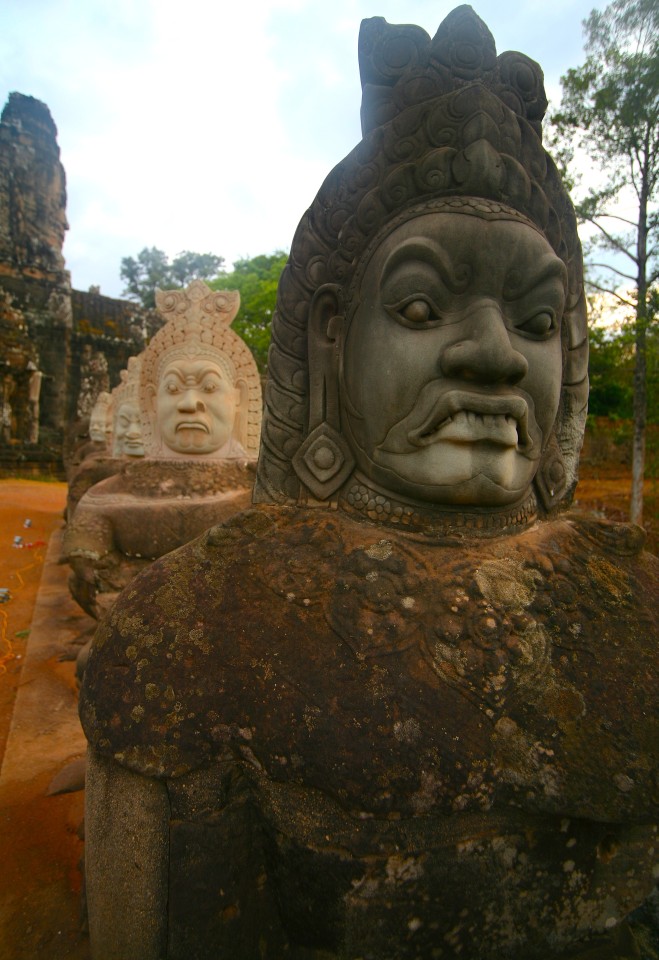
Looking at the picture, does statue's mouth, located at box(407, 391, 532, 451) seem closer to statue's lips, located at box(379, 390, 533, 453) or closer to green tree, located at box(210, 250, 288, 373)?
statue's lips, located at box(379, 390, 533, 453)

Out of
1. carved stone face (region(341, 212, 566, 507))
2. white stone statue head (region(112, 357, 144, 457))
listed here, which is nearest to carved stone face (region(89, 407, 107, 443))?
white stone statue head (region(112, 357, 144, 457))

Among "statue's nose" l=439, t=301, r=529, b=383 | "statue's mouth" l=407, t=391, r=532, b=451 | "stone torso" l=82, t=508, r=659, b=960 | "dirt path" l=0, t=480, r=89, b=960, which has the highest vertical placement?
"statue's nose" l=439, t=301, r=529, b=383

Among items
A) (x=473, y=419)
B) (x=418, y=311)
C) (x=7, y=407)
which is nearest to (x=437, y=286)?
(x=418, y=311)

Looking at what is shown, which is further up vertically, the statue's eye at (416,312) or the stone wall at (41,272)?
the stone wall at (41,272)

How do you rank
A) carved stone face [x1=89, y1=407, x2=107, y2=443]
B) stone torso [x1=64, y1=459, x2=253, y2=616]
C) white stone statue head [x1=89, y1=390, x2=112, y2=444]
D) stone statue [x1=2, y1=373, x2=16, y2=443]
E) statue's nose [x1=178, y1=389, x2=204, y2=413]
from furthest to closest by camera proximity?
stone statue [x1=2, y1=373, x2=16, y2=443], carved stone face [x1=89, y1=407, x2=107, y2=443], white stone statue head [x1=89, y1=390, x2=112, y2=444], statue's nose [x1=178, y1=389, x2=204, y2=413], stone torso [x1=64, y1=459, x2=253, y2=616]

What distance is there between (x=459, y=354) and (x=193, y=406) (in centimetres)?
282

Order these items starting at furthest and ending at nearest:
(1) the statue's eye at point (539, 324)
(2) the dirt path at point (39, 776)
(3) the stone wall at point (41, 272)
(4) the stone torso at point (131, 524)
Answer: (3) the stone wall at point (41, 272) → (4) the stone torso at point (131, 524) → (2) the dirt path at point (39, 776) → (1) the statue's eye at point (539, 324)

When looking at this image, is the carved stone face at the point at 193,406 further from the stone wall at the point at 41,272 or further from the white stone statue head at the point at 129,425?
the stone wall at the point at 41,272

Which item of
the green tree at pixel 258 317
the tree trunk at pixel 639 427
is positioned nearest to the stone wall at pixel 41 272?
the green tree at pixel 258 317

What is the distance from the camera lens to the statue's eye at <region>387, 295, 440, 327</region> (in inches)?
54.3

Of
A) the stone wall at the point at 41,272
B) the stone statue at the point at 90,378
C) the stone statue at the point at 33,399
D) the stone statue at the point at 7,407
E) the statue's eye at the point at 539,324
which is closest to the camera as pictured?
the statue's eye at the point at 539,324

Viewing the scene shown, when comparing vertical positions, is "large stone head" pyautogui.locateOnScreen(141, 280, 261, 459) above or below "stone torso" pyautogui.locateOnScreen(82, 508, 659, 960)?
above

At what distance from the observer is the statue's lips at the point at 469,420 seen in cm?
133

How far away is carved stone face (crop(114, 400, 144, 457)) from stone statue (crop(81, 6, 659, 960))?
207 inches
